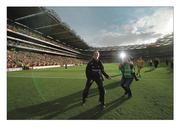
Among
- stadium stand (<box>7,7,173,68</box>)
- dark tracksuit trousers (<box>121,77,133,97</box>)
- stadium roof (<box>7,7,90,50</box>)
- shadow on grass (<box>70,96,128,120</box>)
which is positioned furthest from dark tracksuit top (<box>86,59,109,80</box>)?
stadium roof (<box>7,7,90,50</box>)

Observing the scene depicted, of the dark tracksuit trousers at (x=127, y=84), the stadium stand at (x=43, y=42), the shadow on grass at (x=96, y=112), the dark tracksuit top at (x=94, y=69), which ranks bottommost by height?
the shadow on grass at (x=96, y=112)

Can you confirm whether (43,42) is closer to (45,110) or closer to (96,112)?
(45,110)

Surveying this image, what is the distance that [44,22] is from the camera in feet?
143

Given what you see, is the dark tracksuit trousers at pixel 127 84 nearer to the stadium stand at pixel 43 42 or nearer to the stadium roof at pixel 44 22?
the stadium stand at pixel 43 42

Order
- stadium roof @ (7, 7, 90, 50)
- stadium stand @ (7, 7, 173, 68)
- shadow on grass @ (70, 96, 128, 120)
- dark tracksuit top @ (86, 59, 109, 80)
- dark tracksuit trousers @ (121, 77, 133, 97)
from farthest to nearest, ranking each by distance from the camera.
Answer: stadium roof @ (7, 7, 90, 50) < stadium stand @ (7, 7, 173, 68) < dark tracksuit trousers @ (121, 77, 133, 97) < dark tracksuit top @ (86, 59, 109, 80) < shadow on grass @ (70, 96, 128, 120)

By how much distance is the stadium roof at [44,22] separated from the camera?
33.7 m

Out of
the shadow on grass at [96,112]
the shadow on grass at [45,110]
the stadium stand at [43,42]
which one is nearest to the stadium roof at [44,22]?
the stadium stand at [43,42]

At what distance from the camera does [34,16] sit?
37.6 metres

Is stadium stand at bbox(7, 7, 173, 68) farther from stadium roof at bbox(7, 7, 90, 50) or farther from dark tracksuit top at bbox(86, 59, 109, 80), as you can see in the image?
dark tracksuit top at bbox(86, 59, 109, 80)

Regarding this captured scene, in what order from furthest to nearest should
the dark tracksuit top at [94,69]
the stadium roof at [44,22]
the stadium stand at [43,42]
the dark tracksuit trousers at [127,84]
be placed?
the stadium roof at [44,22]
the stadium stand at [43,42]
the dark tracksuit trousers at [127,84]
the dark tracksuit top at [94,69]

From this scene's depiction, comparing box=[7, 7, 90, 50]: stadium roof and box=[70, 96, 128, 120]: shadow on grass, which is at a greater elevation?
box=[7, 7, 90, 50]: stadium roof

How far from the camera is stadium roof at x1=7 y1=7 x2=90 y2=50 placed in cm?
3366

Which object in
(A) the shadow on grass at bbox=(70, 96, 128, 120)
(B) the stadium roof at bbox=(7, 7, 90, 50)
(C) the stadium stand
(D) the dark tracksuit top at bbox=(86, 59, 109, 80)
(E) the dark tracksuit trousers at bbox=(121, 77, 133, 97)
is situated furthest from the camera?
(B) the stadium roof at bbox=(7, 7, 90, 50)
